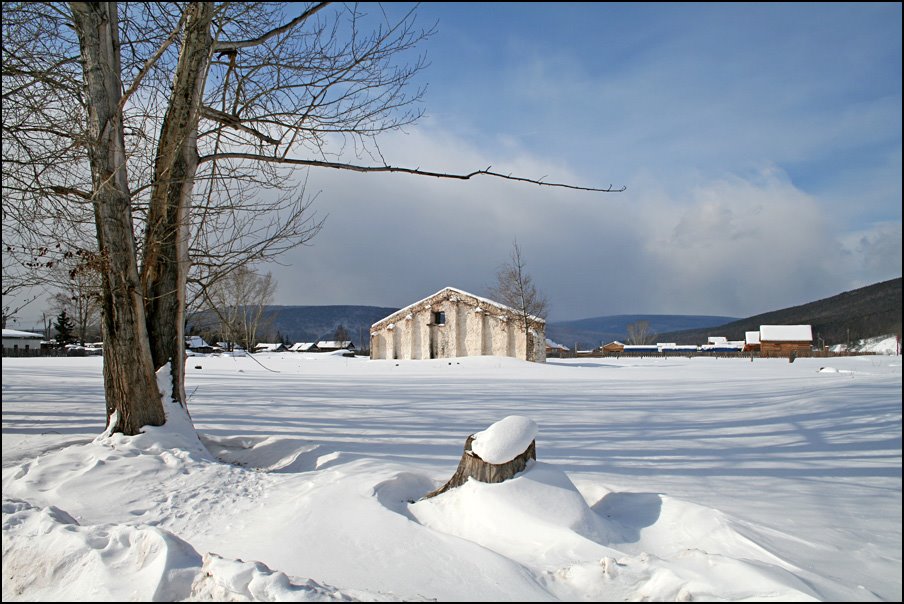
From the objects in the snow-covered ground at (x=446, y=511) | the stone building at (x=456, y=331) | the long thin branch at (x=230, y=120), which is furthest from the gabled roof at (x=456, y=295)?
the long thin branch at (x=230, y=120)

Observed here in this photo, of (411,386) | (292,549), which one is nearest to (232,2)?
(292,549)

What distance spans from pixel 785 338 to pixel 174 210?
6503 cm

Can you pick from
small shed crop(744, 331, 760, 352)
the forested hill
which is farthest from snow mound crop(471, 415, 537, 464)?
the forested hill

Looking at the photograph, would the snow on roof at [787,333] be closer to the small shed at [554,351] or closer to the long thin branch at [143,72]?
the small shed at [554,351]

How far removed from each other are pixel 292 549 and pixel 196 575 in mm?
853

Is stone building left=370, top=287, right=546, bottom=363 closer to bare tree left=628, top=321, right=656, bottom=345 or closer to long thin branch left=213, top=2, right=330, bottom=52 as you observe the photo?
long thin branch left=213, top=2, right=330, bottom=52

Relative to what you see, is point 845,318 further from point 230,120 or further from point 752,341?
point 752,341

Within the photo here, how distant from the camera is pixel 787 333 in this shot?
58.3 m

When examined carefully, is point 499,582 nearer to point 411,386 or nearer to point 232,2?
point 232,2

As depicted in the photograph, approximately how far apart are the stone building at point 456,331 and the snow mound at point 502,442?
30302 mm

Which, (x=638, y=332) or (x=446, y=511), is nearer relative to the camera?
(x=446, y=511)

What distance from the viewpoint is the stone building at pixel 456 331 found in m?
34.9

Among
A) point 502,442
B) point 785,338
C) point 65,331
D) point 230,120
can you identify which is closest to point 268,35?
point 230,120

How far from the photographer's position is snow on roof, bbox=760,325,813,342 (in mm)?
56844
